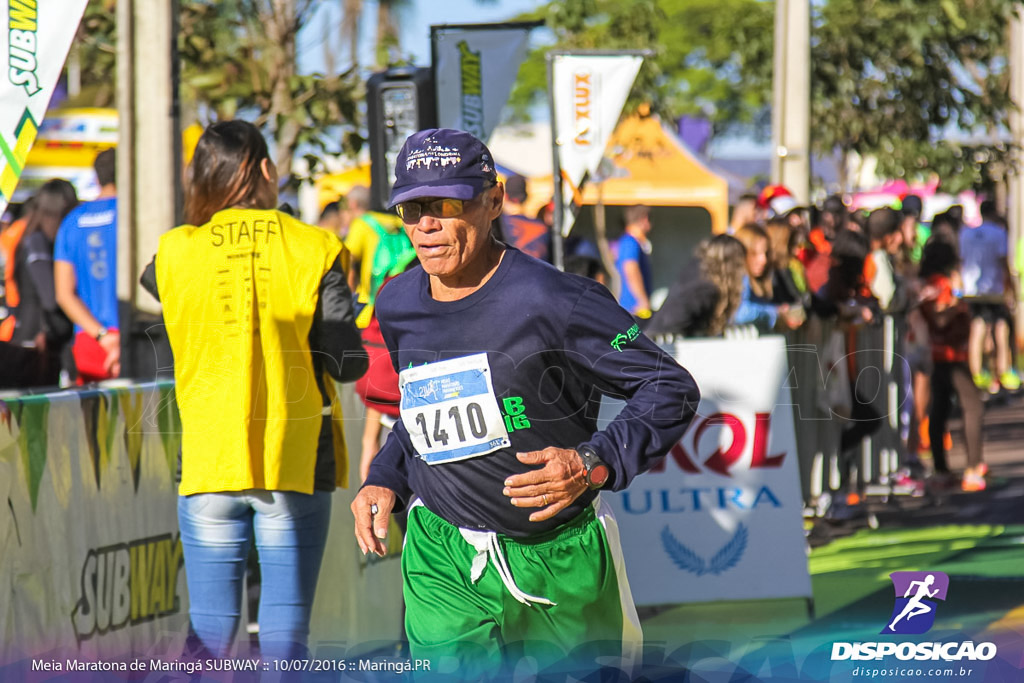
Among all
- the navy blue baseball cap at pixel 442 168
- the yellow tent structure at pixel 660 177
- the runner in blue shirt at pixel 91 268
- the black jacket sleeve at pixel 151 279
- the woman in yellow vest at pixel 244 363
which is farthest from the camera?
the yellow tent structure at pixel 660 177

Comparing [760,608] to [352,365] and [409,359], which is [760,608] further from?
[409,359]

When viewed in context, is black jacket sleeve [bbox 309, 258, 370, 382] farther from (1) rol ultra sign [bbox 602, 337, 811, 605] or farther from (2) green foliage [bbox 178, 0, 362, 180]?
(2) green foliage [bbox 178, 0, 362, 180]

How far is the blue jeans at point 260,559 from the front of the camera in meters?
4.80

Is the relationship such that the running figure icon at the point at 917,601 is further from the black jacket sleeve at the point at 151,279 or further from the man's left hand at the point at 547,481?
the black jacket sleeve at the point at 151,279

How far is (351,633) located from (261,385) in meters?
2.08

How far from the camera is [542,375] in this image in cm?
363

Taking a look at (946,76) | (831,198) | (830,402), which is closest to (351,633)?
(830,402)

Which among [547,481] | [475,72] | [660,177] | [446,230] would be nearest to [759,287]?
[475,72]

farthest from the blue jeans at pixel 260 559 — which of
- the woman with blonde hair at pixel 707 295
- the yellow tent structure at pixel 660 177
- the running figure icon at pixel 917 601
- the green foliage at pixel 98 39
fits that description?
the yellow tent structure at pixel 660 177

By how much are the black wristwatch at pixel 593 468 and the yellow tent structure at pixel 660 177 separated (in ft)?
67.8

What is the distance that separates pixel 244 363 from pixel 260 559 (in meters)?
0.65

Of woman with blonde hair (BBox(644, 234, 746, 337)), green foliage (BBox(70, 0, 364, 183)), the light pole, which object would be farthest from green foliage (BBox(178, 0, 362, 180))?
the light pole

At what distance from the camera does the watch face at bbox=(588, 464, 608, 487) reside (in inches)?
136

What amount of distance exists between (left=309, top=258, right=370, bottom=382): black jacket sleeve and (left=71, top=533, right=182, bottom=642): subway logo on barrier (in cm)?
104
